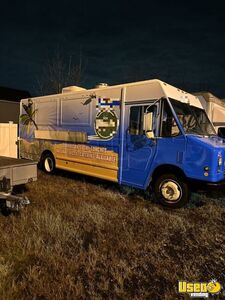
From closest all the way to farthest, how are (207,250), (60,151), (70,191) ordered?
(207,250)
(70,191)
(60,151)

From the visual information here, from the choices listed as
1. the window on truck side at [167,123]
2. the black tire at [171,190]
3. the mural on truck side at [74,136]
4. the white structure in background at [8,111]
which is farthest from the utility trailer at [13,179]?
the white structure in background at [8,111]

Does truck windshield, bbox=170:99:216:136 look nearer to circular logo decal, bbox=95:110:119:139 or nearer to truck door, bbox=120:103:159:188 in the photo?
truck door, bbox=120:103:159:188

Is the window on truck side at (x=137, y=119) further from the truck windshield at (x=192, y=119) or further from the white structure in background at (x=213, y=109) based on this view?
the white structure in background at (x=213, y=109)

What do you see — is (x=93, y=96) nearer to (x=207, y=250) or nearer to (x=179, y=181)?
(x=179, y=181)

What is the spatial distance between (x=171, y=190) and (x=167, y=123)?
5.11 feet

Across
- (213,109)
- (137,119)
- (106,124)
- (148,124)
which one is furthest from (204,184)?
(213,109)

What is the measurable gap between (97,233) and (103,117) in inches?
142

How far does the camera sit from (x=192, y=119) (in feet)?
20.0

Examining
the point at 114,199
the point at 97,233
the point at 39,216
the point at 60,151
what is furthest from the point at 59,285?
the point at 60,151

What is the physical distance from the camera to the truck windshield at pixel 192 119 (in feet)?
19.1

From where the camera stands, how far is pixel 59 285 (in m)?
2.90

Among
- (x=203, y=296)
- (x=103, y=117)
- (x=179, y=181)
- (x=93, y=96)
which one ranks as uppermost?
(x=93, y=96)

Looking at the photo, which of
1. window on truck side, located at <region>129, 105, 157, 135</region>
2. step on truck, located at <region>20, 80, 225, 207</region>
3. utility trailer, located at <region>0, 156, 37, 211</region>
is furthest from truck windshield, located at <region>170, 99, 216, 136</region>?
utility trailer, located at <region>0, 156, 37, 211</region>

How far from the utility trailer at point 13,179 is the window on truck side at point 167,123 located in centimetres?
302
